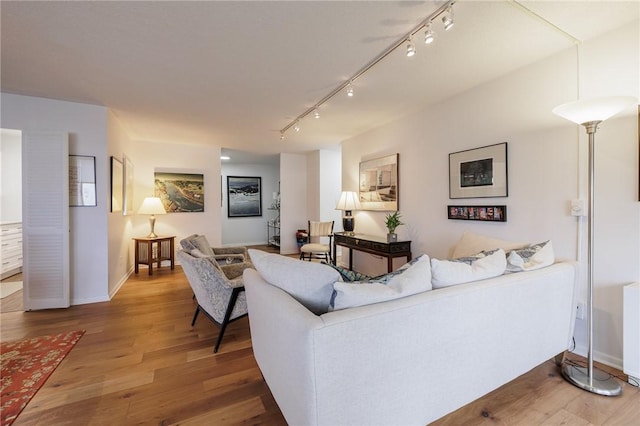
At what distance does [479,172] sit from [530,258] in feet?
4.09

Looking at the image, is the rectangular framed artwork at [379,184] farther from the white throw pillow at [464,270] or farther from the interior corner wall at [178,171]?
the interior corner wall at [178,171]

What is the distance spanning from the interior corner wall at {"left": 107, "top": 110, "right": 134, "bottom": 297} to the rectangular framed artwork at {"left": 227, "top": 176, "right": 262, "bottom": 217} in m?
3.09

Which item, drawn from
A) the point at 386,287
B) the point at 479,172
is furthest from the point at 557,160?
the point at 386,287

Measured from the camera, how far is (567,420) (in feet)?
4.84

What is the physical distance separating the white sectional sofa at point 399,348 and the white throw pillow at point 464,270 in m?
0.06

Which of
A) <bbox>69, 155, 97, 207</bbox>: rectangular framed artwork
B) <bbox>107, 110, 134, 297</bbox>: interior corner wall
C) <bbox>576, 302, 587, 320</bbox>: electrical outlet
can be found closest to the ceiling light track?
<bbox>576, 302, 587, 320</bbox>: electrical outlet

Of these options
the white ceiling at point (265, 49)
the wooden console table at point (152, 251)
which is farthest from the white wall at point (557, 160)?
the wooden console table at point (152, 251)

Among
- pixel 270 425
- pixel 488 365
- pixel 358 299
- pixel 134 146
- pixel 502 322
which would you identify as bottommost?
pixel 270 425

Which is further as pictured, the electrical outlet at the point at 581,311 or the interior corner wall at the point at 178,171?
the interior corner wall at the point at 178,171

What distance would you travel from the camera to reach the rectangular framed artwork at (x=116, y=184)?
3.55 metres

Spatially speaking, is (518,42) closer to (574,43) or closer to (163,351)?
(574,43)

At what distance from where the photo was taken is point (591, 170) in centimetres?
179

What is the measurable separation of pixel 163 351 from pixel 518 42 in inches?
144

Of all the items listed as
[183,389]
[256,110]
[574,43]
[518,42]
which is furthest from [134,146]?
[574,43]
